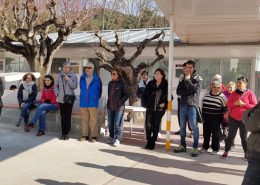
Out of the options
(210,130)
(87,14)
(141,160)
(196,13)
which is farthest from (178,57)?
(141,160)

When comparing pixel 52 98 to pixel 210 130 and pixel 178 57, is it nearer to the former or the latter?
pixel 210 130

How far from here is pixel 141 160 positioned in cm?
636

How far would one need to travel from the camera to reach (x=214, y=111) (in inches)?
267

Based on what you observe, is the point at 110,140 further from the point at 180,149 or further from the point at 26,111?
the point at 26,111

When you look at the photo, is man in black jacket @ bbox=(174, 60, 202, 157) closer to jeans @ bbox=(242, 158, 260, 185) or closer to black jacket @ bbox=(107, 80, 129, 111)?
black jacket @ bbox=(107, 80, 129, 111)

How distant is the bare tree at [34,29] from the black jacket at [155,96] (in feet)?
20.3

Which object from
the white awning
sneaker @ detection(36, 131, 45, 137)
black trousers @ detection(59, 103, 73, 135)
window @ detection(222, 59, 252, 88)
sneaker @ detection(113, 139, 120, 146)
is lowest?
sneaker @ detection(113, 139, 120, 146)

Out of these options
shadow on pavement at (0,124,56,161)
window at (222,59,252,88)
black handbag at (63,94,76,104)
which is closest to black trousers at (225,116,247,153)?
black handbag at (63,94,76,104)

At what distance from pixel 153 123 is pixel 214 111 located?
126 cm

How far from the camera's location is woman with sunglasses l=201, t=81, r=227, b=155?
6.79m

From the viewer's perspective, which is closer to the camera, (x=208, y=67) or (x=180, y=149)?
(x=180, y=149)

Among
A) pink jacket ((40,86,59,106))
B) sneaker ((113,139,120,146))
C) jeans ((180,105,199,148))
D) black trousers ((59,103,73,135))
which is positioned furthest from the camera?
pink jacket ((40,86,59,106))

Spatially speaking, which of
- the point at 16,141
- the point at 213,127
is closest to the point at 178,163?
the point at 213,127

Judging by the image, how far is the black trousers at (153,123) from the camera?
7.16 m
